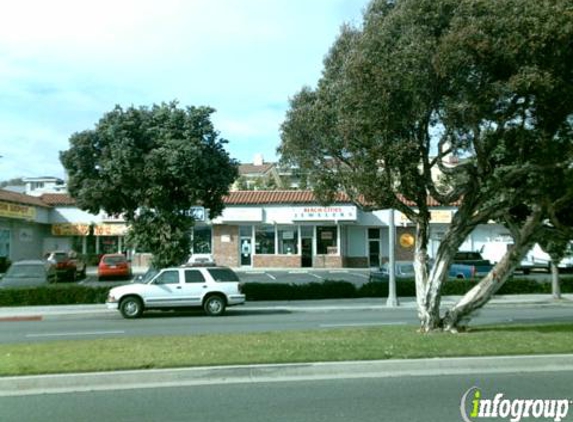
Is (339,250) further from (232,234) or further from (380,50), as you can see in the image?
(380,50)

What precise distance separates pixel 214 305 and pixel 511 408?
14677mm

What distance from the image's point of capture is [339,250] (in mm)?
45500

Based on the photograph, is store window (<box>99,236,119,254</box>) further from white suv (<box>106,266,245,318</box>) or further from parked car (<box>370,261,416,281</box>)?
white suv (<box>106,266,245,318</box>)

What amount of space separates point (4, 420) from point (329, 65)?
9442 millimetres

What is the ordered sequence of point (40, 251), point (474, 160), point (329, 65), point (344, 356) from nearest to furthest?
point (344, 356) < point (474, 160) < point (329, 65) < point (40, 251)

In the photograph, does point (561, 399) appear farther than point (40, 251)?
No

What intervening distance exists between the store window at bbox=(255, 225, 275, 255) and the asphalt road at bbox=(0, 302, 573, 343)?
21935 mm

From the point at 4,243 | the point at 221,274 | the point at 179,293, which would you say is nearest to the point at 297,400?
the point at 179,293

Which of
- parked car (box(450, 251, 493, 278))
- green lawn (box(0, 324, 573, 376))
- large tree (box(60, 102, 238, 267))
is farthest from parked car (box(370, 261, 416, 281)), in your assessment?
green lawn (box(0, 324, 573, 376))


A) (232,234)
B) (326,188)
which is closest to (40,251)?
(232,234)


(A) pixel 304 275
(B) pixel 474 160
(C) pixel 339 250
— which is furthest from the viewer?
(C) pixel 339 250

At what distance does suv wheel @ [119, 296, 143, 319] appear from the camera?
2061cm

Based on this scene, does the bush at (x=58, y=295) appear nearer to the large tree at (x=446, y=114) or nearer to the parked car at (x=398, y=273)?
the parked car at (x=398, y=273)

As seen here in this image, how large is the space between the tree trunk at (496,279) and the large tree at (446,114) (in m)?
0.02
